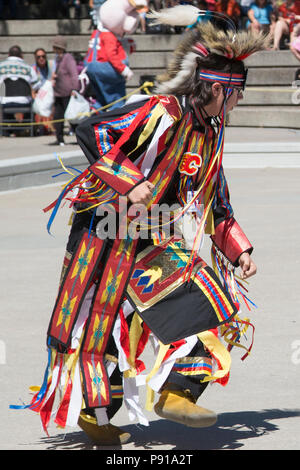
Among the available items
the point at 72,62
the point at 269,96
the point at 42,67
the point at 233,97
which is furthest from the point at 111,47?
the point at 233,97

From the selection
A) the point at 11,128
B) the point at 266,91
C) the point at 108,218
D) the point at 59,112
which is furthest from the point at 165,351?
the point at 266,91

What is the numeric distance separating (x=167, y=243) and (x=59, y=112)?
12426 mm

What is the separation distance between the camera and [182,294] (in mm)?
4035

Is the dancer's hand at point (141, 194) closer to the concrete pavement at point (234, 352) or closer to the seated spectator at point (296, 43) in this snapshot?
the concrete pavement at point (234, 352)

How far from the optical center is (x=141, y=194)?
12.6 feet

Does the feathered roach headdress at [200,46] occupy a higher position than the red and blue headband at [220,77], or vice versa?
the feathered roach headdress at [200,46]

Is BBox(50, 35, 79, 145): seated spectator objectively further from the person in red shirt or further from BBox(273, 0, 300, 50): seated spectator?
BBox(273, 0, 300, 50): seated spectator

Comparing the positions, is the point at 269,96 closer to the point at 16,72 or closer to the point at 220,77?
the point at 16,72

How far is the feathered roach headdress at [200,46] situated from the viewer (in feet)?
13.4

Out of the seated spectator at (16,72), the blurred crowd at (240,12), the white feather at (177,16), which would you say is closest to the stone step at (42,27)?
the blurred crowd at (240,12)

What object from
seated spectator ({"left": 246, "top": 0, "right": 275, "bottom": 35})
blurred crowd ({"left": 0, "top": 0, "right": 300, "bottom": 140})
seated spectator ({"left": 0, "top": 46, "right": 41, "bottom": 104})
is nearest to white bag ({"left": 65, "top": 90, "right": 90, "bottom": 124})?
blurred crowd ({"left": 0, "top": 0, "right": 300, "bottom": 140})

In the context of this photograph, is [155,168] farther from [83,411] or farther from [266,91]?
[266,91]

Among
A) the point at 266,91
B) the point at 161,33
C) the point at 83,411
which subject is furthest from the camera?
the point at 161,33

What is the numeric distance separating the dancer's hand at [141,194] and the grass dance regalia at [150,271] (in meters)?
0.07
